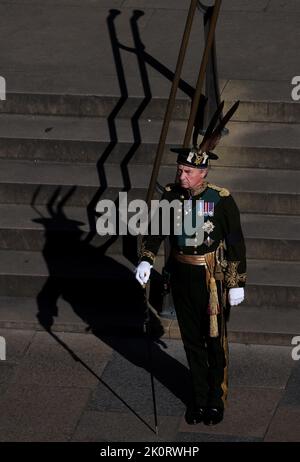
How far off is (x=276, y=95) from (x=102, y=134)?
5.00 ft

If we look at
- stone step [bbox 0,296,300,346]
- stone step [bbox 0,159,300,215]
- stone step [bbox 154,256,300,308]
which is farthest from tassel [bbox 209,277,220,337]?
stone step [bbox 0,159,300,215]

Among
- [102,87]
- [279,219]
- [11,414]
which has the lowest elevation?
[11,414]

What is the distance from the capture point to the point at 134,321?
11.1 m

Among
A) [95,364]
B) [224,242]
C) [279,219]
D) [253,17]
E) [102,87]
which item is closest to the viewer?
[224,242]

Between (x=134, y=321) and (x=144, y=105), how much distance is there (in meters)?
2.26

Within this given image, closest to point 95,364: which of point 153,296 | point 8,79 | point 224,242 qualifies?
point 153,296

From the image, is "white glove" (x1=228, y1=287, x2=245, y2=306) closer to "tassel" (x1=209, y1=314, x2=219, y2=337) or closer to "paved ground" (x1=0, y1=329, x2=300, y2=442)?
"tassel" (x1=209, y1=314, x2=219, y2=337)

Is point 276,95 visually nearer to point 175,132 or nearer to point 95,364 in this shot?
point 175,132

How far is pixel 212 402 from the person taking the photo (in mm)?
9953

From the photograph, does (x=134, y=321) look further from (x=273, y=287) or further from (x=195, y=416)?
(x=195, y=416)

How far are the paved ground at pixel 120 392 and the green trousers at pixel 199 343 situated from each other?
0.20 m

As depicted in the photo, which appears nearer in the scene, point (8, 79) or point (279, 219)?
point (279, 219)

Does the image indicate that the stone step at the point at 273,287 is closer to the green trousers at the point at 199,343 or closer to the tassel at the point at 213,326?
the green trousers at the point at 199,343

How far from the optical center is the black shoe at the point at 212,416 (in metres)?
9.91
